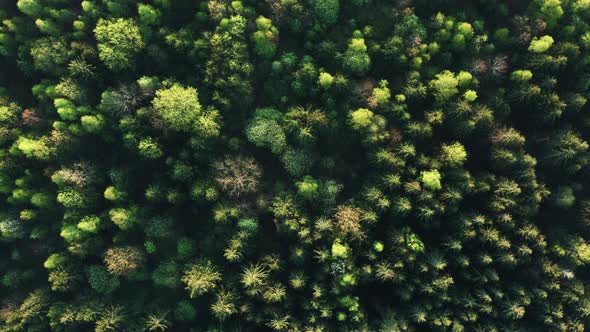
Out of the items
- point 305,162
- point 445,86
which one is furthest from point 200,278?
point 445,86

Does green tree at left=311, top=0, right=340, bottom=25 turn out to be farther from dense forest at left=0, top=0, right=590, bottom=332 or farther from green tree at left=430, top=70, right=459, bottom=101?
green tree at left=430, top=70, right=459, bottom=101

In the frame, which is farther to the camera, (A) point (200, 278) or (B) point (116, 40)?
(A) point (200, 278)

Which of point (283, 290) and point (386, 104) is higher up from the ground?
point (386, 104)

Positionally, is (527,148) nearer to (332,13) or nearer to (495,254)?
(495,254)

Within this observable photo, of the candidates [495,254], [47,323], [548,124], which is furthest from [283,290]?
[548,124]

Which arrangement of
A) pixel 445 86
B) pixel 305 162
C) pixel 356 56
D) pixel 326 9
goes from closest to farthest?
pixel 445 86 → pixel 326 9 → pixel 356 56 → pixel 305 162

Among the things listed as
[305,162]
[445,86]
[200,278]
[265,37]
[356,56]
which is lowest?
[200,278]

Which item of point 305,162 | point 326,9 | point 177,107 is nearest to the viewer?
point 177,107

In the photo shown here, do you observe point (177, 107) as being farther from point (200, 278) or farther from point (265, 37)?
point (200, 278)
